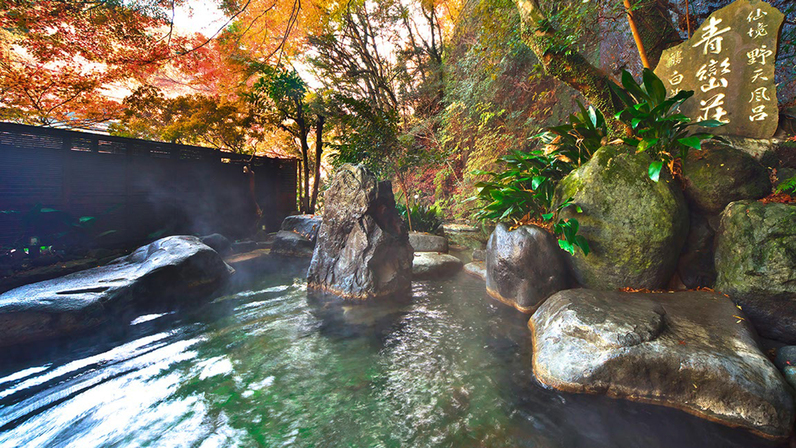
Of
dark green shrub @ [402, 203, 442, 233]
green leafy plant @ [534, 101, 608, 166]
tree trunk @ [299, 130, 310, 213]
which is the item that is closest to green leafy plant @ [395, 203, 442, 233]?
dark green shrub @ [402, 203, 442, 233]

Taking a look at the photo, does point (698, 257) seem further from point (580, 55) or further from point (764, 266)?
point (580, 55)

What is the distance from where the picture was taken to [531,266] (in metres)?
3.82

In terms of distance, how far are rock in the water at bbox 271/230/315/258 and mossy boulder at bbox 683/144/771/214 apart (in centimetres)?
693

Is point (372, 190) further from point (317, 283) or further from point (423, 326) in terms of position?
point (423, 326)

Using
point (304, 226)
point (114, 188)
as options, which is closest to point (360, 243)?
point (304, 226)

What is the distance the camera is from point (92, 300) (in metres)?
3.55

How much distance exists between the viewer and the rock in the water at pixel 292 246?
7.71 metres

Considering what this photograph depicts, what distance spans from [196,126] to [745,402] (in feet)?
34.1

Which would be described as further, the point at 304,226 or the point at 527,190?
the point at 304,226

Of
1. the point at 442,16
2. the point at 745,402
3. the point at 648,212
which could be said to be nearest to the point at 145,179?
the point at 648,212

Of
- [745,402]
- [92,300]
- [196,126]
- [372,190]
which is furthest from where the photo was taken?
[196,126]

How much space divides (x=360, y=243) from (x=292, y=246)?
11.5 feet

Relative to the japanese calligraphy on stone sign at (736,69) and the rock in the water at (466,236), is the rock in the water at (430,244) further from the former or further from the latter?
the japanese calligraphy on stone sign at (736,69)

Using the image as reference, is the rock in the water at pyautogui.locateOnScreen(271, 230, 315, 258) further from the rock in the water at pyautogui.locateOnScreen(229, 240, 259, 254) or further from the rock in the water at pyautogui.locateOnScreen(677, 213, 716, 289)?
the rock in the water at pyautogui.locateOnScreen(677, 213, 716, 289)
